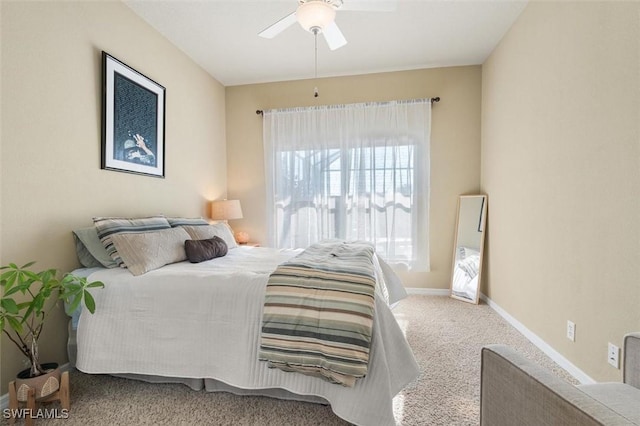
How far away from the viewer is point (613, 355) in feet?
5.60

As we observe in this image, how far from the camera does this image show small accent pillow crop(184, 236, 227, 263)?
2361mm

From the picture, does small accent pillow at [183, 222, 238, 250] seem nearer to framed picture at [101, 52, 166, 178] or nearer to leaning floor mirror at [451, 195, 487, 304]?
framed picture at [101, 52, 166, 178]

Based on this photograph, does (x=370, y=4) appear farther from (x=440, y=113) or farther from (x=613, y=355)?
(x=613, y=355)

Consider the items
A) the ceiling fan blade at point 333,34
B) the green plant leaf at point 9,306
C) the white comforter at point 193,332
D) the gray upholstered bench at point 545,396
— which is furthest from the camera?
the ceiling fan blade at point 333,34

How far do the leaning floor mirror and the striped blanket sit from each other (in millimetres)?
2498

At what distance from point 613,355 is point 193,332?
230cm

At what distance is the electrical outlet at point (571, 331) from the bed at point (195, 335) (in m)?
1.26

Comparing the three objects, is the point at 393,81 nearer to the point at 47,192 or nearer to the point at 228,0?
the point at 228,0

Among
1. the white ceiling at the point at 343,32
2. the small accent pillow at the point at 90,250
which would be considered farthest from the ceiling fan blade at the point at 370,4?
the small accent pillow at the point at 90,250

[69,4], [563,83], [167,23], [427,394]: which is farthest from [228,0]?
[427,394]

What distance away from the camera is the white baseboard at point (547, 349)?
6.52 ft

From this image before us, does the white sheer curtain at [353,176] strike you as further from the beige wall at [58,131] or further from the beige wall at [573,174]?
the beige wall at [58,131]

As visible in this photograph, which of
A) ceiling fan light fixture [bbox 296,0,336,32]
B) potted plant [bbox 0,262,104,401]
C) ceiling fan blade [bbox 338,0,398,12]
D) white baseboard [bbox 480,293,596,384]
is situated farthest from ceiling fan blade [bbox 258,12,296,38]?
white baseboard [bbox 480,293,596,384]

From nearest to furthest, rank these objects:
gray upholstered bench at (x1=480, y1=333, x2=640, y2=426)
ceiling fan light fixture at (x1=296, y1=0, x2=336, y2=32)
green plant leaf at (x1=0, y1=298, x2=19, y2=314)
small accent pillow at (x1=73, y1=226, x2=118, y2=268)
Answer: gray upholstered bench at (x1=480, y1=333, x2=640, y2=426)
green plant leaf at (x1=0, y1=298, x2=19, y2=314)
ceiling fan light fixture at (x1=296, y1=0, x2=336, y2=32)
small accent pillow at (x1=73, y1=226, x2=118, y2=268)
